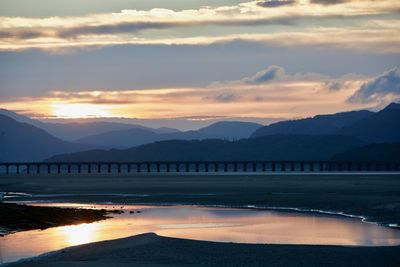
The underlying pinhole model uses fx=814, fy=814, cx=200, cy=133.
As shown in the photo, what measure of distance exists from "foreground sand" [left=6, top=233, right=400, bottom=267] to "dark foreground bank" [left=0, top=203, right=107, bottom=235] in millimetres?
9663

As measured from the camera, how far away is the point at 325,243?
114ft

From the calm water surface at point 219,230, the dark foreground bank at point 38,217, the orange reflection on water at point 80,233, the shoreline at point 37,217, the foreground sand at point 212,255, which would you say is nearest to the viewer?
the foreground sand at point 212,255

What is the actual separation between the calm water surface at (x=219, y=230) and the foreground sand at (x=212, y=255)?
185cm

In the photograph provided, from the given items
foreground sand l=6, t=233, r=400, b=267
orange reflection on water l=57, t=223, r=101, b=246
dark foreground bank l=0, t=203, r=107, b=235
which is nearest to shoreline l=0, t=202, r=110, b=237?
dark foreground bank l=0, t=203, r=107, b=235

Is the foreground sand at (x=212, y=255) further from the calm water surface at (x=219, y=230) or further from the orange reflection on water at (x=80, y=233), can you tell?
the orange reflection on water at (x=80, y=233)

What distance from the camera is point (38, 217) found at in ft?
152

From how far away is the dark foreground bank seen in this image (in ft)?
143

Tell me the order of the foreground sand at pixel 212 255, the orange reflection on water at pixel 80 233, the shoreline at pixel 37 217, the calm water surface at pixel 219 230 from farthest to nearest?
the shoreline at pixel 37 217
the orange reflection on water at pixel 80 233
the calm water surface at pixel 219 230
the foreground sand at pixel 212 255

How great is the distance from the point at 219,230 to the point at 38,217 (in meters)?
11.4

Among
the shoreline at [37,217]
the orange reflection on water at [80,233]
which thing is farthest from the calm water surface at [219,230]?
the shoreline at [37,217]

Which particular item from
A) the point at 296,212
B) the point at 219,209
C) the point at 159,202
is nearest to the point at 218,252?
the point at 296,212

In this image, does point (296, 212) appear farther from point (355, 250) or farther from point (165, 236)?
point (355, 250)

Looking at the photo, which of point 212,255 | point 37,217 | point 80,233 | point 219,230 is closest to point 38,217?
point 37,217

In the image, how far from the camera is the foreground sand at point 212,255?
28.7 m
